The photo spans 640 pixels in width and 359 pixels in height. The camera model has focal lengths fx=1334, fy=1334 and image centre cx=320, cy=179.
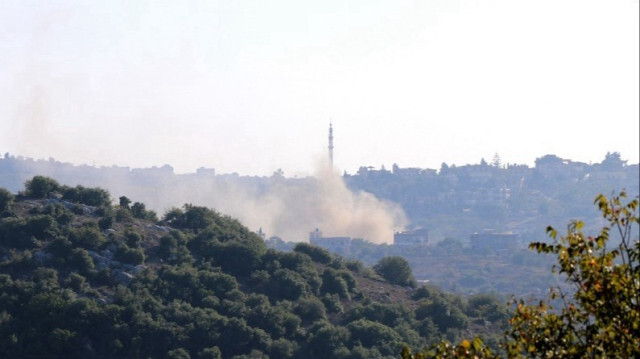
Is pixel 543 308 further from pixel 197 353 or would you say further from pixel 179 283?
pixel 179 283

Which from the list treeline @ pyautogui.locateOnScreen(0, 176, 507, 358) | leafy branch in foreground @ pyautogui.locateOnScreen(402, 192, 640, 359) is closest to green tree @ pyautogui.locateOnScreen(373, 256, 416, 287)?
treeline @ pyautogui.locateOnScreen(0, 176, 507, 358)

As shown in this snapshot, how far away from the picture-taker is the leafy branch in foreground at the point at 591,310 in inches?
1198

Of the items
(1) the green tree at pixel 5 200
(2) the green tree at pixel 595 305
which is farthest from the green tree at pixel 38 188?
(2) the green tree at pixel 595 305

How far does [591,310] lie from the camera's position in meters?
31.5

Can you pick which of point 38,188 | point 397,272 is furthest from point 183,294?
point 397,272

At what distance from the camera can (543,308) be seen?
32750mm

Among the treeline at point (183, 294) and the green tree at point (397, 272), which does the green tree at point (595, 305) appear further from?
the green tree at point (397, 272)

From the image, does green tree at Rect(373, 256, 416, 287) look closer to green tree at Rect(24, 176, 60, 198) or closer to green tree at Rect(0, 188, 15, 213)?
green tree at Rect(24, 176, 60, 198)

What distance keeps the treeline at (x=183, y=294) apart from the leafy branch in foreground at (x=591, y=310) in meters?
67.8

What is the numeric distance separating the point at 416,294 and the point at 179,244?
23.3 meters

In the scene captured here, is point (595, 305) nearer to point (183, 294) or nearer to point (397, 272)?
point (183, 294)

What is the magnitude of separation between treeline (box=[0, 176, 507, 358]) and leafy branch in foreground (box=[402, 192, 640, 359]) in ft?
223

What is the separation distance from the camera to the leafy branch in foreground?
30.4m

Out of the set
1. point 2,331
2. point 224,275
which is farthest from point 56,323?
point 224,275
